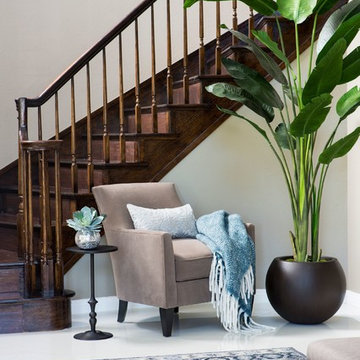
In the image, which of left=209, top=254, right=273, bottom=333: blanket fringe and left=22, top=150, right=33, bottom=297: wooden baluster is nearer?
left=209, top=254, right=273, bottom=333: blanket fringe

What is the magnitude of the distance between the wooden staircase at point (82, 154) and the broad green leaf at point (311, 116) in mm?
1020

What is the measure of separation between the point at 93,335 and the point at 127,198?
87cm

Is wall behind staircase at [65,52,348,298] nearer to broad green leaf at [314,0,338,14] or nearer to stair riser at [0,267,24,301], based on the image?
broad green leaf at [314,0,338,14]

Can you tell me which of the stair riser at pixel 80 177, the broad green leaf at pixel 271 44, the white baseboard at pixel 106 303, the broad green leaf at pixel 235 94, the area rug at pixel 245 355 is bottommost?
the area rug at pixel 245 355

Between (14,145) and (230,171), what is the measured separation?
171 cm

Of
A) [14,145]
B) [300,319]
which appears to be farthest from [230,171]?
[14,145]

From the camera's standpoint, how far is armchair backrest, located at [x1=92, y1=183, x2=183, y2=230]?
4820 mm

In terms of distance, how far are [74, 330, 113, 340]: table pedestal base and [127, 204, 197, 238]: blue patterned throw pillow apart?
2.09 ft

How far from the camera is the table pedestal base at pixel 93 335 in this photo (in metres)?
4.45

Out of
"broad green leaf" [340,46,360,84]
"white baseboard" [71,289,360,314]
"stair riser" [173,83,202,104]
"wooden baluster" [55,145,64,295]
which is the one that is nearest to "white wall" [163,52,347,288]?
"stair riser" [173,83,202,104]

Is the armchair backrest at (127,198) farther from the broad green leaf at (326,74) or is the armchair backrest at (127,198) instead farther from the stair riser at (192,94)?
the broad green leaf at (326,74)

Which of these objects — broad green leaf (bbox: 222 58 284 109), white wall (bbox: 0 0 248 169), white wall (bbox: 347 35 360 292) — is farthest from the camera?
white wall (bbox: 0 0 248 169)

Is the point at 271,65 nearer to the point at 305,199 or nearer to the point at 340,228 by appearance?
the point at 305,199

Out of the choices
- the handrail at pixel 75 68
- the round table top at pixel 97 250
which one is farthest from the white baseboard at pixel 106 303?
the handrail at pixel 75 68
